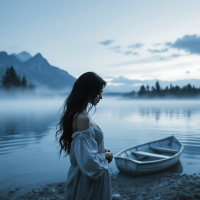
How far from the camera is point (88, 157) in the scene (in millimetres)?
2562

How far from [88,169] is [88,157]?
0.22m

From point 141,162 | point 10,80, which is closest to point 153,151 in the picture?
point 141,162

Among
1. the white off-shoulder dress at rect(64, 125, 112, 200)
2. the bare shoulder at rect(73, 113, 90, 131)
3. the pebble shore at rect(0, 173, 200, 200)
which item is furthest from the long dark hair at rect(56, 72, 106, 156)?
the pebble shore at rect(0, 173, 200, 200)

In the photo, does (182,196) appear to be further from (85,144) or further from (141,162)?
(85,144)

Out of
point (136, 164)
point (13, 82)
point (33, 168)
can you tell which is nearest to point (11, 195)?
point (33, 168)

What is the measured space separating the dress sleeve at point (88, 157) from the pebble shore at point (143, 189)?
15.3 feet

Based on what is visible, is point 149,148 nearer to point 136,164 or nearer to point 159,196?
point 136,164

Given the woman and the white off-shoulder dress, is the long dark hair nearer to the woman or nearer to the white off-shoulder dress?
the woman

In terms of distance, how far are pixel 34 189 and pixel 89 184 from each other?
19.8 ft

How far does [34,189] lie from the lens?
784 centimetres

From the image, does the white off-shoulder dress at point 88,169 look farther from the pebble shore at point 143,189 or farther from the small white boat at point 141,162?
the small white boat at point 141,162

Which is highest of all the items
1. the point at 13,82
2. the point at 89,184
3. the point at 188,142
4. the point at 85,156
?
the point at 13,82

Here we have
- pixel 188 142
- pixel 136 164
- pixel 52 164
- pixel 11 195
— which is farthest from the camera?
pixel 188 142

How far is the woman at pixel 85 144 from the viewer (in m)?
2.66
